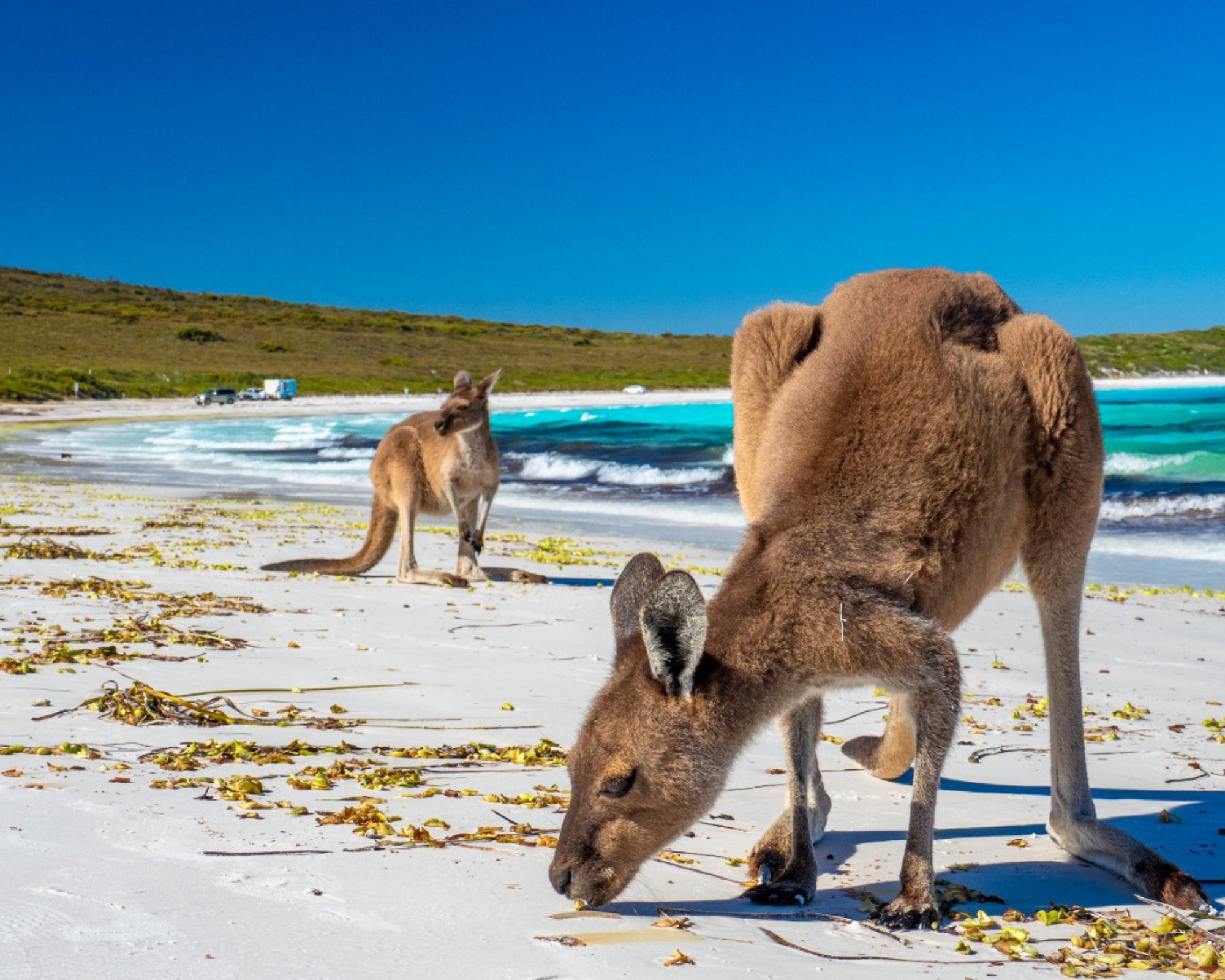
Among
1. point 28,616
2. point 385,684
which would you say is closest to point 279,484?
point 28,616

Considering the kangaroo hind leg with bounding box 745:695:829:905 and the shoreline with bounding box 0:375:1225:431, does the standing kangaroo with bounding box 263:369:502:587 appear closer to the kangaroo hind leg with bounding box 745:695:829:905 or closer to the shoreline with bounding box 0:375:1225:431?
the kangaroo hind leg with bounding box 745:695:829:905

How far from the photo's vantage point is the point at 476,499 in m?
9.40

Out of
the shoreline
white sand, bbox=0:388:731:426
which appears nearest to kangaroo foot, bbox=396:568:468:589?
white sand, bbox=0:388:731:426

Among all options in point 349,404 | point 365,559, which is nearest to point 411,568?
point 365,559

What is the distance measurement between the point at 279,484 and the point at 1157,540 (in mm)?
12149

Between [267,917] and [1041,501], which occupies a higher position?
[1041,501]

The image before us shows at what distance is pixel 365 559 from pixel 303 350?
2660 inches

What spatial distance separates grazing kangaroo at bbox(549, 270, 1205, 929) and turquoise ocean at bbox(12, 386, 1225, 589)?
649cm

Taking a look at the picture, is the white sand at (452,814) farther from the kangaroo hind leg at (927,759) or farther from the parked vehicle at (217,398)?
the parked vehicle at (217,398)

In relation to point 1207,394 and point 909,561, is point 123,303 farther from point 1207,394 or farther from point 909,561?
point 909,561

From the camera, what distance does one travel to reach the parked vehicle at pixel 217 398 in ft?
157

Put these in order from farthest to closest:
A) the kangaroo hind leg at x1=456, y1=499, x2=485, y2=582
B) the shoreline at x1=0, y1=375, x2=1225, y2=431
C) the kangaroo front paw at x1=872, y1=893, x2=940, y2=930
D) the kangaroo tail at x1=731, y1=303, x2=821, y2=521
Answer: the shoreline at x1=0, y1=375, x2=1225, y2=431, the kangaroo hind leg at x1=456, y1=499, x2=485, y2=582, the kangaroo tail at x1=731, y1=303, x2=821, y2=521, the kangaroo front paw at x1=872, y1=893, x2=940, y2=930

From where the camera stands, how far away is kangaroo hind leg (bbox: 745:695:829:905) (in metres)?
2.88

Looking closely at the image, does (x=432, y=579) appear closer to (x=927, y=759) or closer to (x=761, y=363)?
(x=761, y=363)
